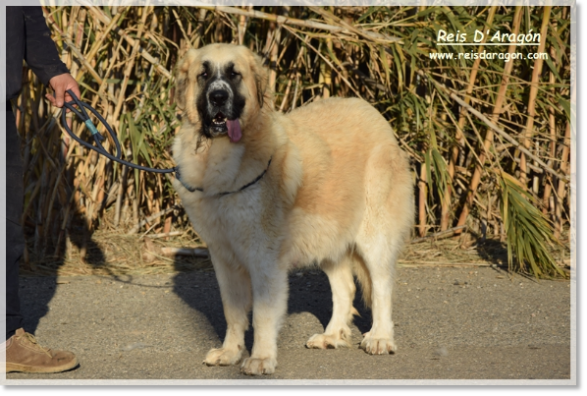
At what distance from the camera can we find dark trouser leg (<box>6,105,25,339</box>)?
11.1 feet

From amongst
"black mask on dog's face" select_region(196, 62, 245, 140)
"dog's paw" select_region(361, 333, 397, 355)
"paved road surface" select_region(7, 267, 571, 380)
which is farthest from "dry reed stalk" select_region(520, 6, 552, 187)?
"black mask on dog's face" select_region(196, 62, 245, 140)

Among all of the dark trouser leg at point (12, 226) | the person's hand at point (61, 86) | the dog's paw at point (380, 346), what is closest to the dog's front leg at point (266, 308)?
the dog's paw at point (380, 346)

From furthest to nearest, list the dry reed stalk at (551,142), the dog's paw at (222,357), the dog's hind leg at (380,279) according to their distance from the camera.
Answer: the dry reed stalk at (551,142) → the dog's hind leg at (380,279) → the dog's paw at (222,357)

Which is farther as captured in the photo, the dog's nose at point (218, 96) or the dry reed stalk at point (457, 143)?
the dry reed stalk at point (457, 143)

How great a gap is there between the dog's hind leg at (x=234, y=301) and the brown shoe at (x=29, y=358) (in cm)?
72

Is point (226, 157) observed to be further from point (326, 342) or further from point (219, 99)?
point (326, 342)

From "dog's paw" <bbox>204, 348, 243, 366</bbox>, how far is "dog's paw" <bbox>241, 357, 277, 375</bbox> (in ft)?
0.50

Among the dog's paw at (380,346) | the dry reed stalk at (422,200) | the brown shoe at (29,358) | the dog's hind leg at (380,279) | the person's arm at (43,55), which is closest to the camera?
the brown shoe at (29,358)

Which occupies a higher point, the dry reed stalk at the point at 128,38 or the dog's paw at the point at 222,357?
the dry reed stalk at the point at 128,38

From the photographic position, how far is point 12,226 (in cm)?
341

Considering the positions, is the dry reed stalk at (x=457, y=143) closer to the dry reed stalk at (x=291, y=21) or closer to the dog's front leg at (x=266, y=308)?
the dry reed stalk at (x=291, y=21)

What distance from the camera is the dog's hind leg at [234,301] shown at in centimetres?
365

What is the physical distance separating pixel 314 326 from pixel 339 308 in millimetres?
295

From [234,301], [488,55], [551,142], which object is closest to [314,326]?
[234,301]
